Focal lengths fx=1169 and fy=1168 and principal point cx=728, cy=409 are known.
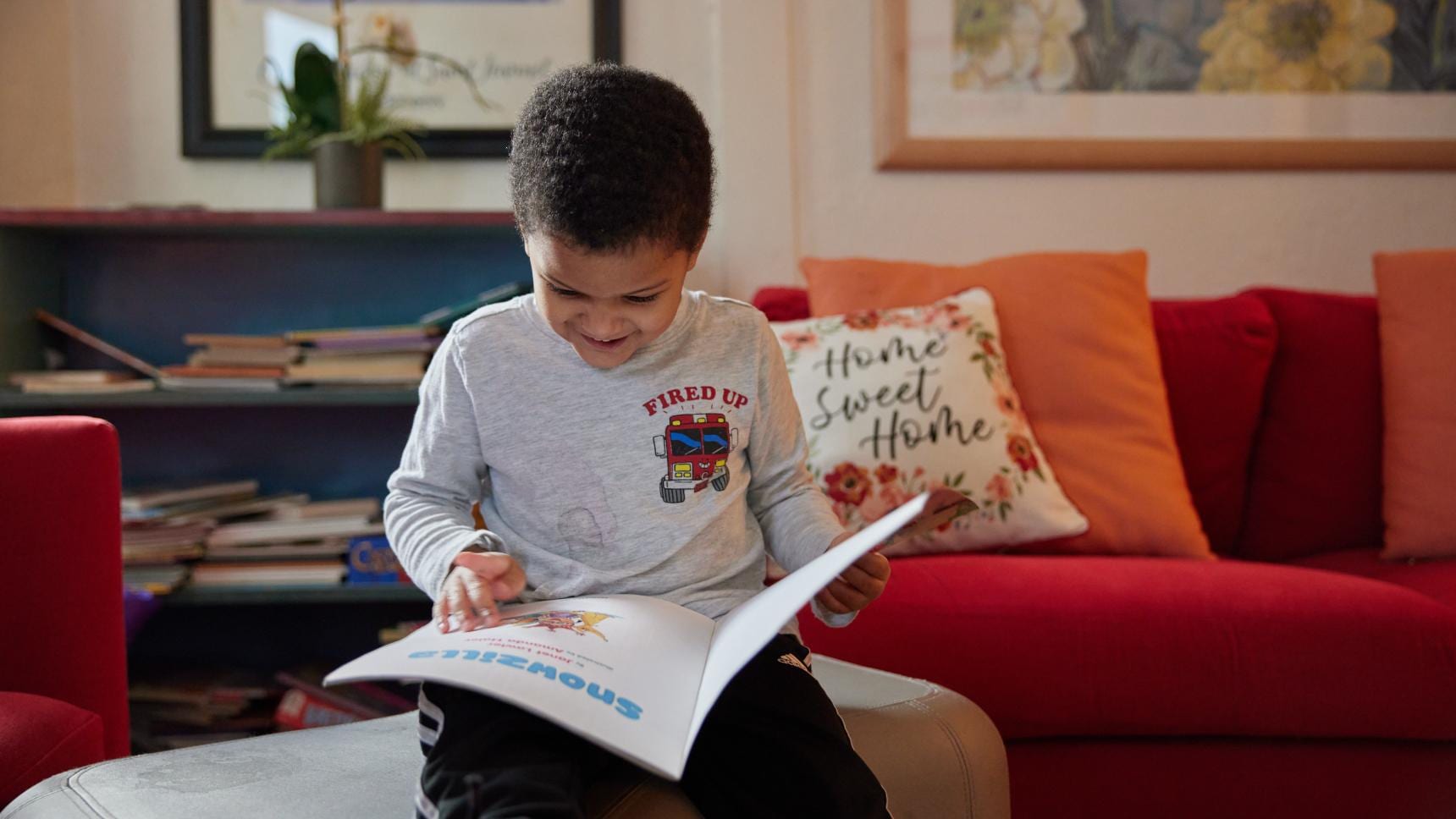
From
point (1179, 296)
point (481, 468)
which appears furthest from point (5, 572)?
point (1179, 296)

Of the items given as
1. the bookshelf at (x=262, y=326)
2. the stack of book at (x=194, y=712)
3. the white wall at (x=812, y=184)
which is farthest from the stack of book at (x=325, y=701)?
the white wall at (x=812, y=184)

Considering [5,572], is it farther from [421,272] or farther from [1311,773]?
[1311,773]

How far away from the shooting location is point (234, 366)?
190cm

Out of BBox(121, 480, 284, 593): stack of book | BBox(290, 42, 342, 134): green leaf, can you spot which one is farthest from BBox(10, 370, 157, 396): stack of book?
BBox(290, 42, 342, 134): green leaf

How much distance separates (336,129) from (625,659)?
149 centimetres

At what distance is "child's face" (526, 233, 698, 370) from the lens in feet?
2.85

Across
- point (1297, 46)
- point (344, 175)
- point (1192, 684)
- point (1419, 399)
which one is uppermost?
point (1297, 46)

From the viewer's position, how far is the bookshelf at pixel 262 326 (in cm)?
213

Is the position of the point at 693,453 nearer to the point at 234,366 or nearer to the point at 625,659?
the point at 625,659

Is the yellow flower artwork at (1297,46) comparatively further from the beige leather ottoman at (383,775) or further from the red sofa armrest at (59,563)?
the red sofa armrest at (59,563)

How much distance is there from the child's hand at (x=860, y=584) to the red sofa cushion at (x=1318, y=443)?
112 centimetres

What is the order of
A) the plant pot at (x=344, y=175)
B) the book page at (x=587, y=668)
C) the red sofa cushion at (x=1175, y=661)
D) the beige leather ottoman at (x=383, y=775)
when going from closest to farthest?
the book page at (x=587, y=668) → the beige leather ottoman at (x=383, y=775) → the red sofa cushion at (x=1175, y=661) → the plant pot at (x=344, y=175)

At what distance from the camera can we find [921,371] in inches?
62.4

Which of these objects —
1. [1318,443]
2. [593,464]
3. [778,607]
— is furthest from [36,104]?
[1318,443]
